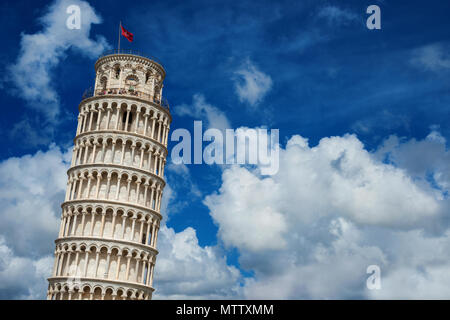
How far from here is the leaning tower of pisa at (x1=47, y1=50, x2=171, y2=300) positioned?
61188 mm

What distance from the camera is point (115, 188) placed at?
6519cm

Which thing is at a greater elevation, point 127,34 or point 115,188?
point 127,34

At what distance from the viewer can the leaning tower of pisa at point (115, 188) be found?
6119 centimetres

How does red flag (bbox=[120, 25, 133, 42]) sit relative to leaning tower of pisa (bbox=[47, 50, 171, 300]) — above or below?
above

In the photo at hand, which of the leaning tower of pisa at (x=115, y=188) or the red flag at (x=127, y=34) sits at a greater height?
the red flag at (x=127, y=34)

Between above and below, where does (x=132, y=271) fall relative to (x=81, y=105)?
below

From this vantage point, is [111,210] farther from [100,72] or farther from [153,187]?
[100,72]
